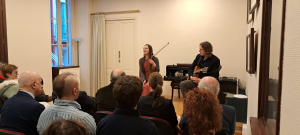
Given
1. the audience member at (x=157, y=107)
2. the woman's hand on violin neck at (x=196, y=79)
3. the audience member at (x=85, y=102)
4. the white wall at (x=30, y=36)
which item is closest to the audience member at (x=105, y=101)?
the audience member at (x=85, y=102)

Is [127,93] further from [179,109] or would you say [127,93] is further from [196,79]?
[179,109]

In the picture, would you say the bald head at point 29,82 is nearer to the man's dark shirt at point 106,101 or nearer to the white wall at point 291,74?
the man's dark shirt at point 106,101

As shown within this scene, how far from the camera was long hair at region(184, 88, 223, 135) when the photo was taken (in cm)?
125

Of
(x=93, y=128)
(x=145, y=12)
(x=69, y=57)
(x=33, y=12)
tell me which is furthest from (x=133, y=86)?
(x=69, y=57)

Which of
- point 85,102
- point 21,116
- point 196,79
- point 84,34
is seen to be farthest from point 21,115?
point 84,34

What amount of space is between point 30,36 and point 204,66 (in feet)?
12.7

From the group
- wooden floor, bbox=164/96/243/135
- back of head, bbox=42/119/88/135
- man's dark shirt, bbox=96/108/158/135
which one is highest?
back of head, bbox=42/119/88/135

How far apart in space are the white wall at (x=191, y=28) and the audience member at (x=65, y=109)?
4375 millimetres

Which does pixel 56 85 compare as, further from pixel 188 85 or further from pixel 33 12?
pixel 33 12

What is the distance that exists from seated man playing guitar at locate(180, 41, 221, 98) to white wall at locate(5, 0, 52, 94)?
3498 mm

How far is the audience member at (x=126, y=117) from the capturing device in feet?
3.97

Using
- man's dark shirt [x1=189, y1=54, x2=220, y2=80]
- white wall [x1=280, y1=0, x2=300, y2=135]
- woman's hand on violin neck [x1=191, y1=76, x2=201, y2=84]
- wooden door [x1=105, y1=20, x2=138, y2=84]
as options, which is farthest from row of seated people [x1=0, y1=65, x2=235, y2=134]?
wooden door [x1=105, y1=20, x2=138, y2=84]

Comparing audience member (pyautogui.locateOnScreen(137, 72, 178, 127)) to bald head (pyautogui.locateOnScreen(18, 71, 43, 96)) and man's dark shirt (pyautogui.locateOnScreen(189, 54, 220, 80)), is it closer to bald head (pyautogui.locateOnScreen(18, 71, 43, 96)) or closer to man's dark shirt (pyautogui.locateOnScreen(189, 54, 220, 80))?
bald head (pyautogui.locateOnScreen(18, 71, 43, 96))

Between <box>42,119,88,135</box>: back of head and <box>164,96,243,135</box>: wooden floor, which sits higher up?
<box>42,119,88,135</box>: back of head
